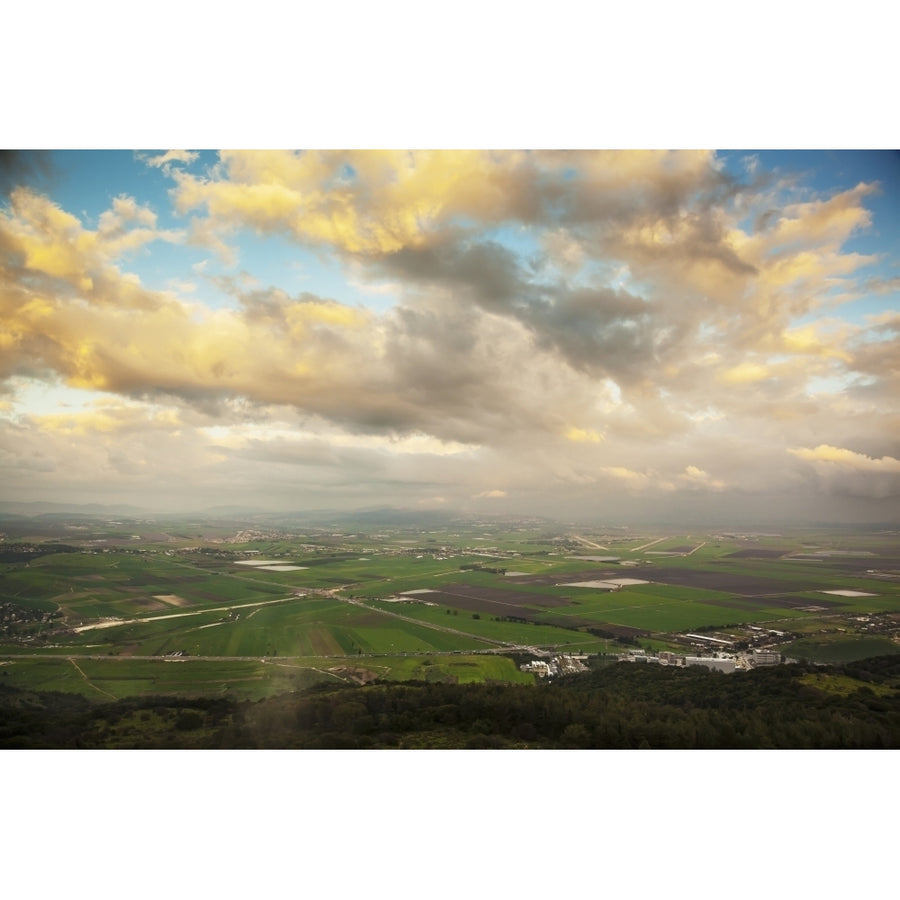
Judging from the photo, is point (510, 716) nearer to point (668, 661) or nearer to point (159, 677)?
point (668, 661)

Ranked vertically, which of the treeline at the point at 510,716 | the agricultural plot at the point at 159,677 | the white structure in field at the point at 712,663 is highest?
the treeline at the point at 510,716

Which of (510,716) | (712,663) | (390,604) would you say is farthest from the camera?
(390,604)

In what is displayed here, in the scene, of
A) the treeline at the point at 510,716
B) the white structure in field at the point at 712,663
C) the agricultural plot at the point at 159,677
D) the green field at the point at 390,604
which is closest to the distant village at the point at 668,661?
the white structure in field at the point at 712,663

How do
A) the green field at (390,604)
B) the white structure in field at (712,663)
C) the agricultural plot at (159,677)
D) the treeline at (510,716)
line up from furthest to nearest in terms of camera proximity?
the green field at (390,604), the white structure in field at (712,663), the agricultural plot at (159,677), the treeline at (510,716)

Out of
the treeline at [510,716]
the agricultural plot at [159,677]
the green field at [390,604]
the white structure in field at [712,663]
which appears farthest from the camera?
the green field at [390,604]

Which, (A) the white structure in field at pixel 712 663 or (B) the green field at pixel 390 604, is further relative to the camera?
(B) the green field at pixel 390 604

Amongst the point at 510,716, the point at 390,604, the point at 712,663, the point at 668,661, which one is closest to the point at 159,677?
the point at 390,604

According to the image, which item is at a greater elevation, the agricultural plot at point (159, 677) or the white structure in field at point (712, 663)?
the white structure in field at point (712, 663)

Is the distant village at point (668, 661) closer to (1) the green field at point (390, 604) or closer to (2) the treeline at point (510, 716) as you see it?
(1) the green field at point (390, 604)
